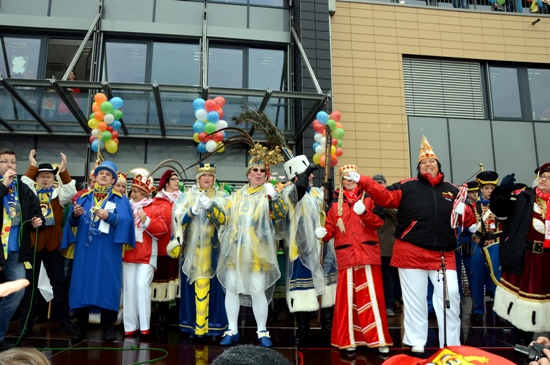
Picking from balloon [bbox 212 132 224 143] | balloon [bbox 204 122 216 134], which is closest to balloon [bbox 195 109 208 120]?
A: balloon [bbox 204 122 216 134]

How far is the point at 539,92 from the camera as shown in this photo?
12.0 metres

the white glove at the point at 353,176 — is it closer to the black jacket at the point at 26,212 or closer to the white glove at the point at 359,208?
the white glove at the point at 359,208

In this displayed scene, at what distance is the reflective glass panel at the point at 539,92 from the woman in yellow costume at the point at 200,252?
10.2 m

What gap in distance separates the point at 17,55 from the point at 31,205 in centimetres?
761

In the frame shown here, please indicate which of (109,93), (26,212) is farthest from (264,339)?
(109,93)

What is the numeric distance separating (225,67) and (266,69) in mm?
1037

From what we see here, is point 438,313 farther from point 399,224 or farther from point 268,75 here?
point 268,75

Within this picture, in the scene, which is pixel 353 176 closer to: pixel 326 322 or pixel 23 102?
pixel 326 322

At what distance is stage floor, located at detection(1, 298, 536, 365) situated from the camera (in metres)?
4.13

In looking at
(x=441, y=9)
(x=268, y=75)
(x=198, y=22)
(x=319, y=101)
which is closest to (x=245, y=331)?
(x=319, y=101)

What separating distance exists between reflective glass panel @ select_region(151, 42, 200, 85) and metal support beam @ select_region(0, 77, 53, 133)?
2.62m

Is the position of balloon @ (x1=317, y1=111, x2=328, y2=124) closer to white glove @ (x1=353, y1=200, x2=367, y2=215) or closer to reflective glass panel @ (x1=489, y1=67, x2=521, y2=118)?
white glove @ (x1=353, y1=200, x2=367, y2=215)

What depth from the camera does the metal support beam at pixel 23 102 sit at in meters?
8.54

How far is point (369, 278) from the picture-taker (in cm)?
455
